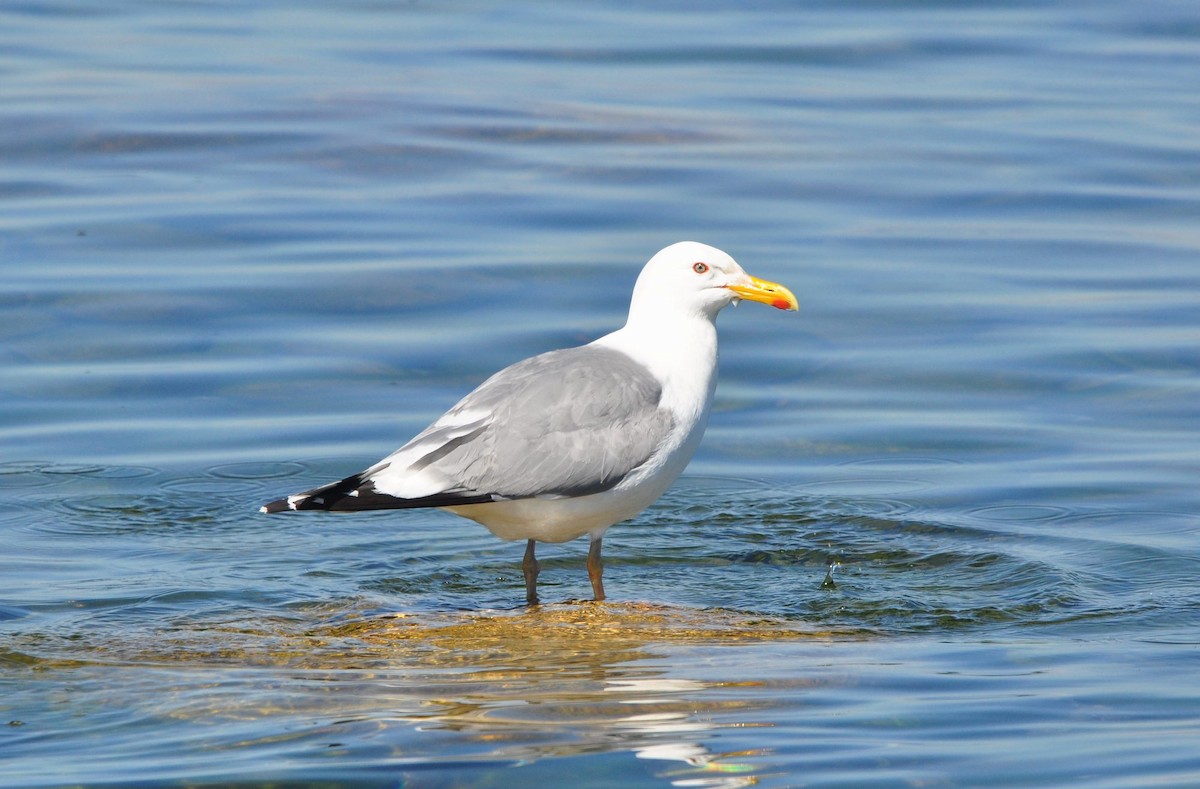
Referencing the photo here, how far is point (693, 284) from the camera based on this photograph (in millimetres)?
7398

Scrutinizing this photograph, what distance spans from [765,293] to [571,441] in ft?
3.87

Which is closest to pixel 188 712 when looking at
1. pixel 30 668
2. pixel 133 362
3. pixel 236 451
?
pixel 30 668

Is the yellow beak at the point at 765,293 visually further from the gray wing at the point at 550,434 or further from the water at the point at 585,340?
the water at the point at 585,340

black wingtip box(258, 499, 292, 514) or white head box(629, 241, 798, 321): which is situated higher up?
white head box(629, 241, 798, 321)

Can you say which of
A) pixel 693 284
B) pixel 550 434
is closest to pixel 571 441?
pixel 550 434

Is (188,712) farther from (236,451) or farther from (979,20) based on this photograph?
(979,20)

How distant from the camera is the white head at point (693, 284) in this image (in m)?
7.40

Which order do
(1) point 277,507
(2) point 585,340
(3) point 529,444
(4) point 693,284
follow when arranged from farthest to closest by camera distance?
(2) point 585,340
(4) point 693,284
(3) point 529,444
(1) point 277,507

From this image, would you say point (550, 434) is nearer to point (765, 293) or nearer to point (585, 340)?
point (765, 293)

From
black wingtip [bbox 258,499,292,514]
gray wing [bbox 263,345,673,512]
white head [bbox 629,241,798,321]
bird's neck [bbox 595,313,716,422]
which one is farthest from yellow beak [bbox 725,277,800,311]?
black wingtip [bbox 258,499,292,514]

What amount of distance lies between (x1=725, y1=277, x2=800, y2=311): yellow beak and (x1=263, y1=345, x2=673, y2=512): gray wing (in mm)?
613

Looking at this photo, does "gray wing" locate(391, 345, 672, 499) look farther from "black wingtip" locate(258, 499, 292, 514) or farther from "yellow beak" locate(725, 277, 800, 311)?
"yellow beak" locate(725, 277, 800, 311)

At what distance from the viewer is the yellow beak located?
744cm

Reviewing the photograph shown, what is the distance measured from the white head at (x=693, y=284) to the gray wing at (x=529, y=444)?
16.5 inches
